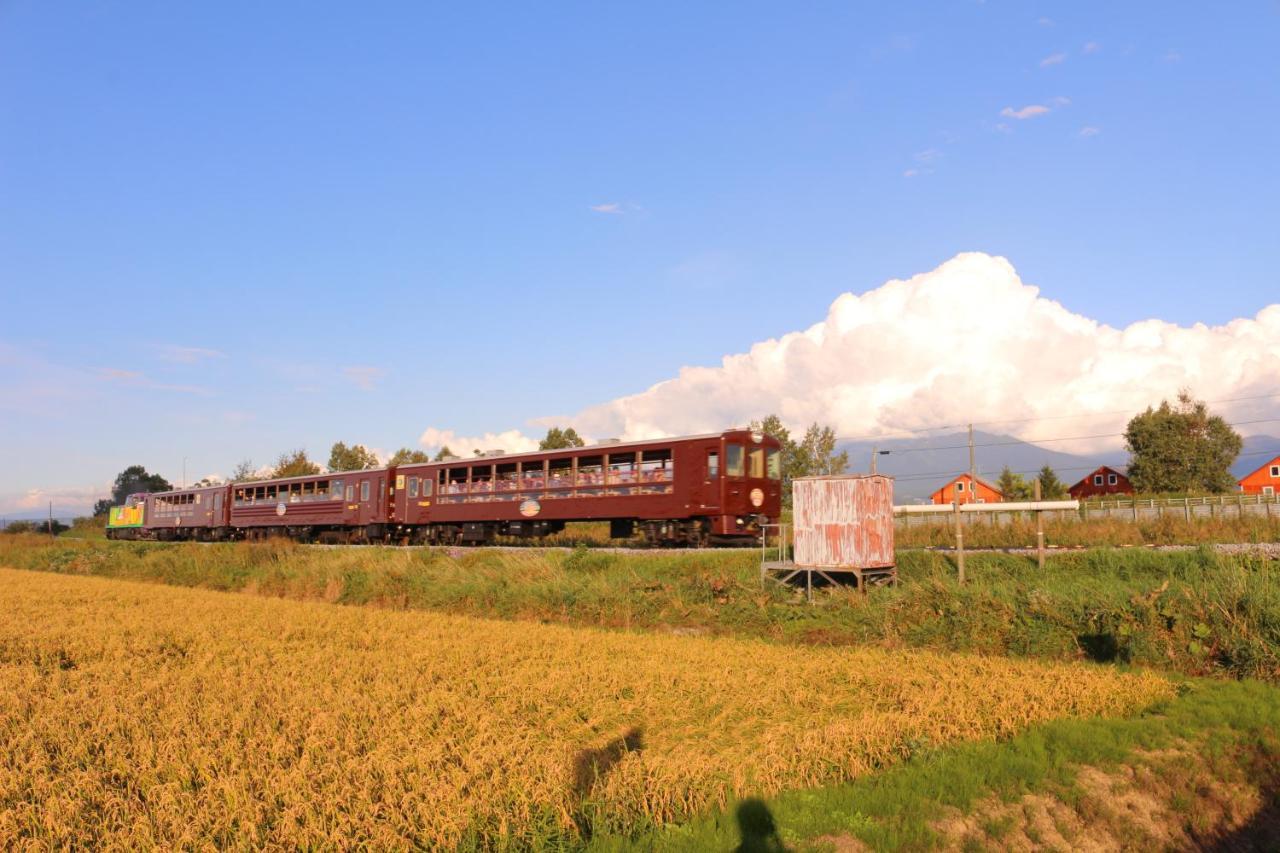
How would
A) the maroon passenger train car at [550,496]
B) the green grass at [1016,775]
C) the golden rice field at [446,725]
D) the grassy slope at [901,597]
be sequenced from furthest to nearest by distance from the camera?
the maroon passenger train car at [550,496] < the grassy slope at [901,597] < the green grass at [1016,775] < the golden rice field at [446,725]

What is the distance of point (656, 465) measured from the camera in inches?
1076

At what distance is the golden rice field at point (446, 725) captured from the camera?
6.20m

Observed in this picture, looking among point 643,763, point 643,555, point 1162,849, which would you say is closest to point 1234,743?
point 1162,849

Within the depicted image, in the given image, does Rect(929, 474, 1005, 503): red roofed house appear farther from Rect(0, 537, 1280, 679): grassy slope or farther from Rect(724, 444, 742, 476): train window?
Rect(0, 537, 1280, 679): grassy slope

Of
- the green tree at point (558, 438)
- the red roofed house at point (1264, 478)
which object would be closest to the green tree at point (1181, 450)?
the red roofed house at point (1264, 478)

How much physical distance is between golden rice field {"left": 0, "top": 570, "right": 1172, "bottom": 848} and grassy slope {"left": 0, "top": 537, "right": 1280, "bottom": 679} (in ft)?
5.13

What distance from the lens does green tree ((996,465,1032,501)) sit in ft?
277

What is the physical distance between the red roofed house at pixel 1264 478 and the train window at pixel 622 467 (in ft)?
277

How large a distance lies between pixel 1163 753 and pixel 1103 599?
233 inches

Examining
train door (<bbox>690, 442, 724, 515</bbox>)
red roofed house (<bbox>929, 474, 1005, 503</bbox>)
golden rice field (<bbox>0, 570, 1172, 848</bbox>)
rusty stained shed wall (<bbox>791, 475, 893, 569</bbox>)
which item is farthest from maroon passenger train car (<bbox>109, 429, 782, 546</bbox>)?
red roofed house (<bbox>929, 474, 1005, 503</bbox>)

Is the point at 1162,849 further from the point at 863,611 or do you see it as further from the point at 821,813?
the point at 863,611

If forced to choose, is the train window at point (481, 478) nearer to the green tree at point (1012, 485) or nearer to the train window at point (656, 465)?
the train window at point (656, 465)

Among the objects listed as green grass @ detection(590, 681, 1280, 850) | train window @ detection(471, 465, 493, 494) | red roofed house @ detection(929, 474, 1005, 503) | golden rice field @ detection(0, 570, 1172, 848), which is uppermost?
train window @ detection(471, 465, 493, 494)

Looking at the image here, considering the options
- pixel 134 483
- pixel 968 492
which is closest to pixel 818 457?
pixel 968 492
